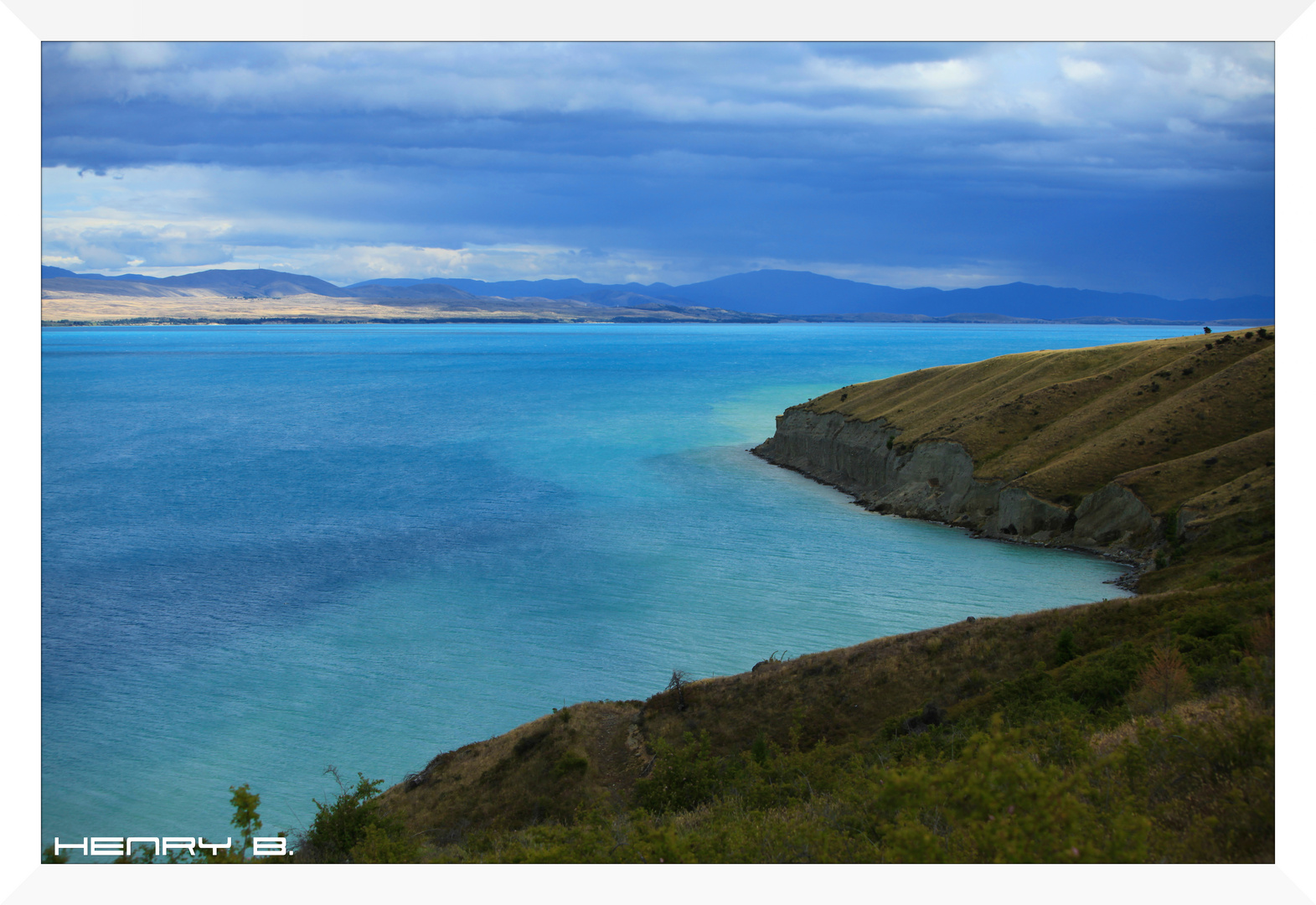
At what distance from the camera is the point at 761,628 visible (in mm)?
34375

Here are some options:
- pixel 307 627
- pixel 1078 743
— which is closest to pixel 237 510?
pixel 307 627

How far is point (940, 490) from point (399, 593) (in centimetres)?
3391

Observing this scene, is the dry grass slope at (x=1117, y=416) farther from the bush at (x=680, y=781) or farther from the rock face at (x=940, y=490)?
the bush at (x=680, y=781)

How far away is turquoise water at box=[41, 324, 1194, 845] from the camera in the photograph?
Result: 26.0 metres

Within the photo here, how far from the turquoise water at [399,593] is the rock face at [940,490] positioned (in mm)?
2085

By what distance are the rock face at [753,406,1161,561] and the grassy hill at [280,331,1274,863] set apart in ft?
17.8

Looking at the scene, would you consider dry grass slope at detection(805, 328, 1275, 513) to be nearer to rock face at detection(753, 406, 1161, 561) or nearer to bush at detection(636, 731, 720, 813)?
rock face at detection(753, 406, 1161, 561)

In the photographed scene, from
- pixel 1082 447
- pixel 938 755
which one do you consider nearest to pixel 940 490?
pixel 1082 447

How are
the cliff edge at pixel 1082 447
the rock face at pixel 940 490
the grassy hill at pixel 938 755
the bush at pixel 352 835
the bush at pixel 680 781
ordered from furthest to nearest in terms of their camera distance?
the rock face at pixel 940 490 → the cliff edge at pixel 1082 447 → the bush at pixel 680 781 → the bush at pixel 352 835 → the grassy hill at pixel 938 755

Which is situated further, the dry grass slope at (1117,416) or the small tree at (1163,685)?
the dry grass slope at (1117,416)

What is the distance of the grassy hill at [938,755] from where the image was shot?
11219 mm

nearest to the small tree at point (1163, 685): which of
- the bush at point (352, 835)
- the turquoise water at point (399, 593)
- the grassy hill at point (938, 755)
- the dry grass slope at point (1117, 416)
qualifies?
the grassy hill at point (938, 755)

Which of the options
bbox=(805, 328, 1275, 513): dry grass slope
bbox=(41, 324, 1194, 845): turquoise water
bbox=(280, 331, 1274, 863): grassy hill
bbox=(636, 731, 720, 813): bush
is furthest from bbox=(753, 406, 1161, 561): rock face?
bbox=(636, 731, 720, 813): bush

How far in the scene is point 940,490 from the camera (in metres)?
55.1
